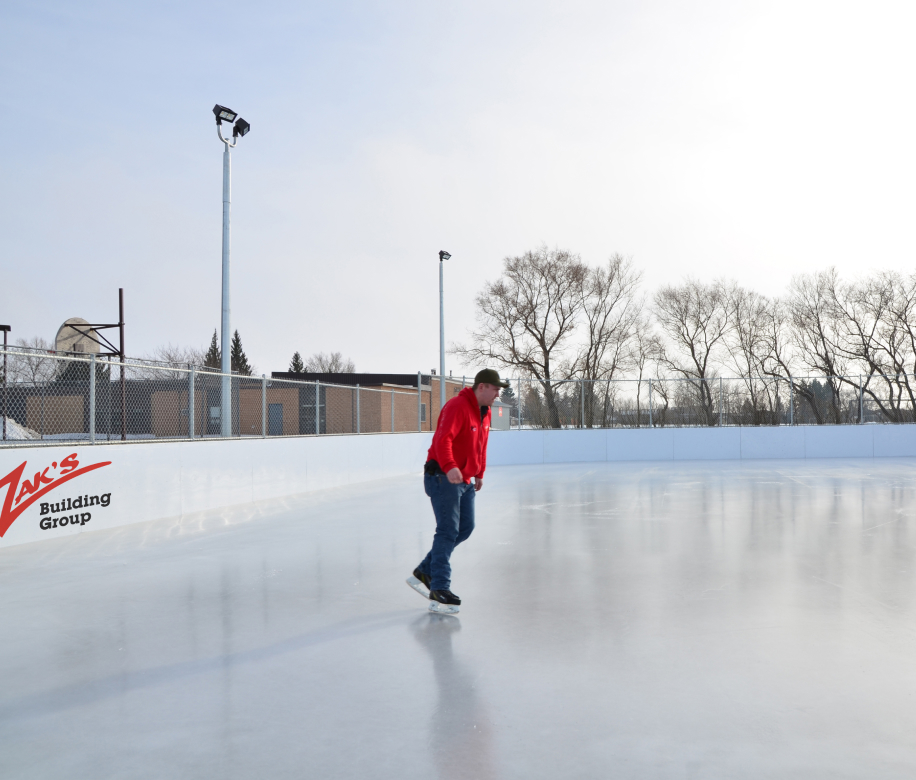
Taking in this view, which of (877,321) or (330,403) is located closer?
(330,403)

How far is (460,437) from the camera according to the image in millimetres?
5191

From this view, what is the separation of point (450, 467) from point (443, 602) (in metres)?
1.02

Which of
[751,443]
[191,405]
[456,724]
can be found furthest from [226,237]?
[751,443]

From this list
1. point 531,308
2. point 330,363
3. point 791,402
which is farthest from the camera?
point 330,363

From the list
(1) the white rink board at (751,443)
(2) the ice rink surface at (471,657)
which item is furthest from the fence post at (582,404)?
(2) the ice rink surface at (471,657)

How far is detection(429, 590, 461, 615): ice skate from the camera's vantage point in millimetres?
5070

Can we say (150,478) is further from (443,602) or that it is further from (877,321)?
(877,321)

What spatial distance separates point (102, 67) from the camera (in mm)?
18156

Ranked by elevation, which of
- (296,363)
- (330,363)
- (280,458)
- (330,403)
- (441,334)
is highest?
(296,363)

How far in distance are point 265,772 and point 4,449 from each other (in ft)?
23.6

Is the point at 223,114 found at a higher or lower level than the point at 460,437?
higher

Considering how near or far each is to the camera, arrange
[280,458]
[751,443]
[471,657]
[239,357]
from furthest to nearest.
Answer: [239,357] < [751,443] < [280,458] < [471,657]

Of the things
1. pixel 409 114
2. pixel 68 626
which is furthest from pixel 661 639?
pixel 409 114

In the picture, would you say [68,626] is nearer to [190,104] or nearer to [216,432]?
[216,432]
